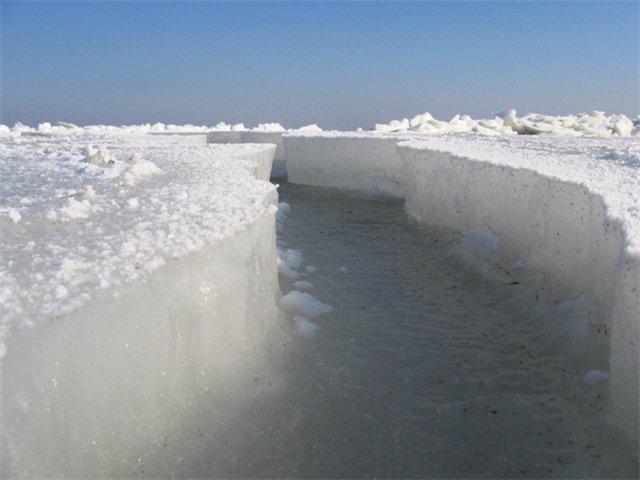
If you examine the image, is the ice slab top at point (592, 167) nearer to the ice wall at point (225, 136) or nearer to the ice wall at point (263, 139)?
the ice wall at point (263, 139)

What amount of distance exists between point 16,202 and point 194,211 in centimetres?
Result: 96

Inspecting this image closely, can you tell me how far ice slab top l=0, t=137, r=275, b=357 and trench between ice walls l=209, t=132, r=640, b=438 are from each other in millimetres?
1591

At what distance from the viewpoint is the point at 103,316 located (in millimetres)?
2129

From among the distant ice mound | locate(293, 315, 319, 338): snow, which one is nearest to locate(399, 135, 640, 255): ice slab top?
locate(293, 315, 319, 338): snow

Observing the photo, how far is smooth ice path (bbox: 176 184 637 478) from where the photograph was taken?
2387 mm

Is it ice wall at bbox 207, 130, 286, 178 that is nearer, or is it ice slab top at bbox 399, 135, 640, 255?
ice slab top at bbox 399, 135, 640, 255

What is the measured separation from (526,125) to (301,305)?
906 cm

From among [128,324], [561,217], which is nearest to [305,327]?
[128,324]

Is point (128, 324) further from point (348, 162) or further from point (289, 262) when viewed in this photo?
point (348, 162)

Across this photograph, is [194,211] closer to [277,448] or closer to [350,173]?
[277,448]

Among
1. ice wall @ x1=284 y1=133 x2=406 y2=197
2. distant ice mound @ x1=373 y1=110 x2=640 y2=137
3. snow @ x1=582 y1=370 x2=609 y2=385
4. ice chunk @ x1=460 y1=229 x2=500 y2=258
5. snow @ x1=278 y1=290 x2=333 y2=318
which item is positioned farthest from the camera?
distant ice mound @ x1=373 y1=110 x2=640 y2=137

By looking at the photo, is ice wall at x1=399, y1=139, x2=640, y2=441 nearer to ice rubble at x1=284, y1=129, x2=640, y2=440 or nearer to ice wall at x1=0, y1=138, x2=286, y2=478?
ice rubble at x1=284, y1=129, x2=640, y2=440

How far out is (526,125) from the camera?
11.5 metres

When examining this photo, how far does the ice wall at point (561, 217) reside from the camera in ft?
7.91
